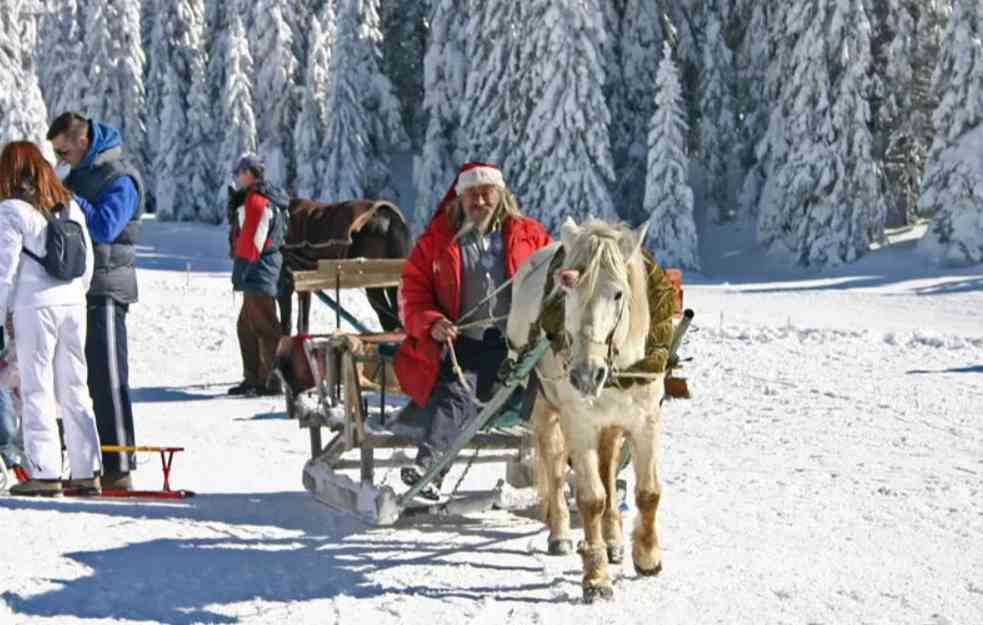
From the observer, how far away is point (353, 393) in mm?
7484

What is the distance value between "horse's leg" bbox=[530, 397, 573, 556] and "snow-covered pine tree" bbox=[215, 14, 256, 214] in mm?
52160

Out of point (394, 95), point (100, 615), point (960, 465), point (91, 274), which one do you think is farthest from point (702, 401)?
point (394, 95)

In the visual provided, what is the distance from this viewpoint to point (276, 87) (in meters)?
56.0


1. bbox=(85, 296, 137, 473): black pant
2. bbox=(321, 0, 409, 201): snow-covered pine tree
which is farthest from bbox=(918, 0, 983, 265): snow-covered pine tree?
bbox=(85, 296, 137, 473): black pant

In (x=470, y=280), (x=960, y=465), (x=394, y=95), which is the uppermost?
(x=394, y=95)

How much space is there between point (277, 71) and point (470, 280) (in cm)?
5042

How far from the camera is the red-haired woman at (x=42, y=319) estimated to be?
23.8 feet

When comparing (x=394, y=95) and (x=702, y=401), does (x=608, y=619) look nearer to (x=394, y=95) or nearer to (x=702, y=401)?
(x=702, y=401)

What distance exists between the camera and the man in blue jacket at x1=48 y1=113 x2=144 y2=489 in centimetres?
785

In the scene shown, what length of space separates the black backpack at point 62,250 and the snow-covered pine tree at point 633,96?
119 ft

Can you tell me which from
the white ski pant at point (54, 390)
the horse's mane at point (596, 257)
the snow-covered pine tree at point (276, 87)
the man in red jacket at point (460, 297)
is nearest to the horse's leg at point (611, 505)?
the man in red jacket at point (460, 297)

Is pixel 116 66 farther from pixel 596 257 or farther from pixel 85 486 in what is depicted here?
pixel 596 257

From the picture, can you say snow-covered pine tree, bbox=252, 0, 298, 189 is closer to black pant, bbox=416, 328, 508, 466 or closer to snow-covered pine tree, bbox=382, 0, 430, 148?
snow-covered pine tree, bbox=382, 0, 430, 148

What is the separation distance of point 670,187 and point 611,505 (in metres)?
33.1
